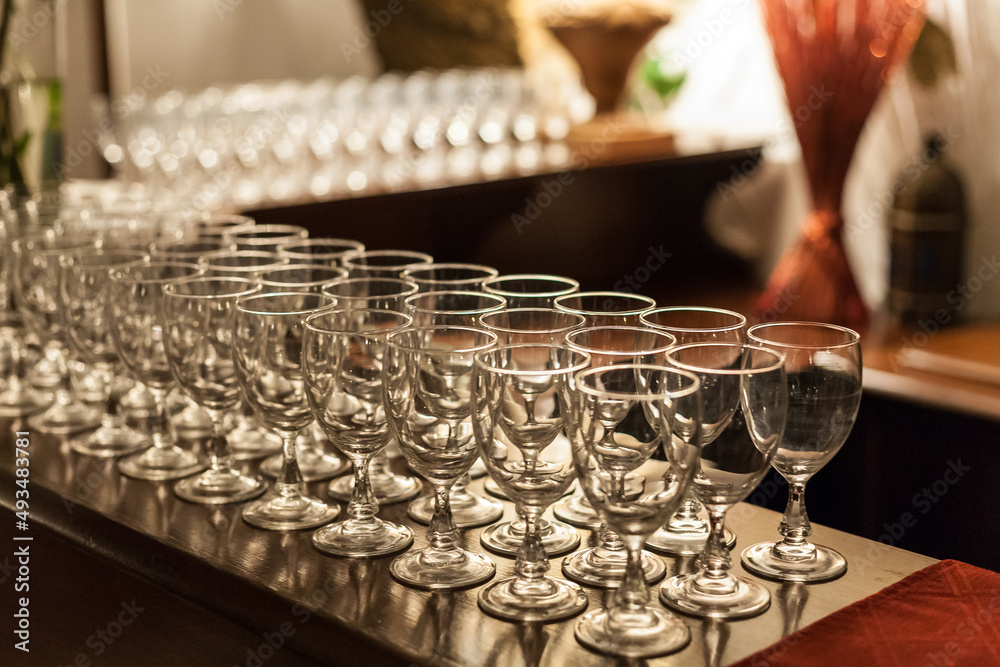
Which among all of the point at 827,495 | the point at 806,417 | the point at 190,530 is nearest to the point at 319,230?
the point at 827,495

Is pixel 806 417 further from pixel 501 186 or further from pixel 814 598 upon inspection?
pixel 501 186

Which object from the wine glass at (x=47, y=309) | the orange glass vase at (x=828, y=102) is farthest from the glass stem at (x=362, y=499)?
the orange glass vase at (x=828, y=102)

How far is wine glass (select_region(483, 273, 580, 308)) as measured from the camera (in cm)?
108

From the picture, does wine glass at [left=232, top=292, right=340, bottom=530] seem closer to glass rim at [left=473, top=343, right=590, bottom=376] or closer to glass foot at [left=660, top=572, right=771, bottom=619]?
glass rim at [left=473, top=343, right=590, bottom=376]

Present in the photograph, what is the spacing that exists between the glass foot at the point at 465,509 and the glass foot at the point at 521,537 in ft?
0.06

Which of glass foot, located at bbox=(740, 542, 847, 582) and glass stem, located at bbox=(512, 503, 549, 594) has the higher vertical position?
glass stem, located at bbox=(512, 503, 549, 594)

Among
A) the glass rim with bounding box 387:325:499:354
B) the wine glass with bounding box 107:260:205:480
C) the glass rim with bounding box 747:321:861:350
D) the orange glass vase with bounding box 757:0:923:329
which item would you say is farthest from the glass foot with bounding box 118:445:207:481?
the orange glass vase with bounding box 757:0:923:329

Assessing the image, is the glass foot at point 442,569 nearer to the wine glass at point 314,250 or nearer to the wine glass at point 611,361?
the wine glass at point 611,361

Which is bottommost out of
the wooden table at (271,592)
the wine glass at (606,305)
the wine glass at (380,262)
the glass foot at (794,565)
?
the wooden table at (271,592)

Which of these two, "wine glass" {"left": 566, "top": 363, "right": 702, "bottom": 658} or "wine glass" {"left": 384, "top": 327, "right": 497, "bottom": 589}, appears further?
"wine glass" {"left": 384, "top": 327, "right": 497, "bottom": 589}

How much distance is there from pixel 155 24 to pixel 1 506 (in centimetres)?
220

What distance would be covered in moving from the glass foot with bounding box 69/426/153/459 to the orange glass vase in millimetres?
1395

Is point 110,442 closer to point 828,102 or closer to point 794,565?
point 794,565

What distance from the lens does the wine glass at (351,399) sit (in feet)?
2.99
